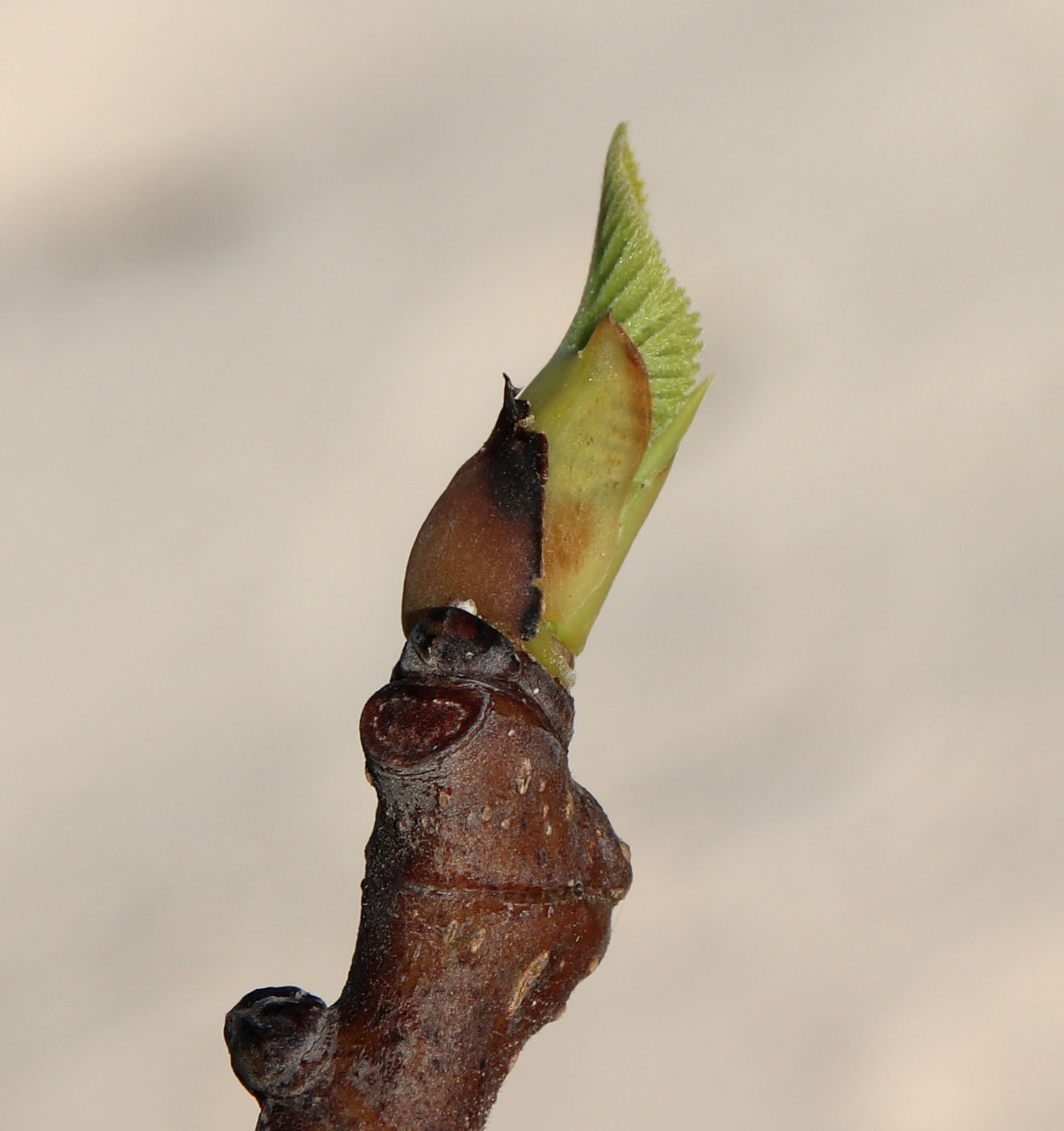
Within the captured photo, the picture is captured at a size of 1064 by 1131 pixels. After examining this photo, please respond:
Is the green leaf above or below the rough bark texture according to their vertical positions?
above

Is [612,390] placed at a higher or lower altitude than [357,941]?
higher

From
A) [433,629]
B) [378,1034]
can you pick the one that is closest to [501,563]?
[433,629]

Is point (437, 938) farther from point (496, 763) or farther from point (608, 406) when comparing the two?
point (608, 406)

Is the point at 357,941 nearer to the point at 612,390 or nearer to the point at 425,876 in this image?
the point at 425,876

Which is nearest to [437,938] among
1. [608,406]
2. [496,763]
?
[496,763]

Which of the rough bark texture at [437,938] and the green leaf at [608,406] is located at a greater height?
the green leaf at [608,406]

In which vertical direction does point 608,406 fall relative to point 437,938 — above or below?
above
